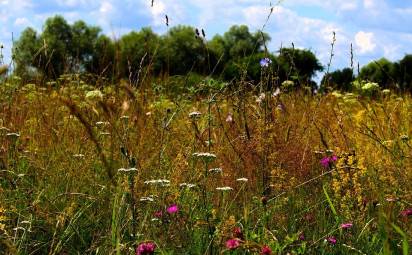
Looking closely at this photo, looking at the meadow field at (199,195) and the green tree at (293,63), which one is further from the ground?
the green tree at (293,63)

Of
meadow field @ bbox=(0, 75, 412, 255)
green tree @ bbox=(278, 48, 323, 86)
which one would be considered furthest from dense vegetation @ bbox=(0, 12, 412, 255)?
green tree @ bbox=(278, 48, 323, 86)

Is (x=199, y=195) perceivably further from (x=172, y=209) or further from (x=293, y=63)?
(x=293, y=63)

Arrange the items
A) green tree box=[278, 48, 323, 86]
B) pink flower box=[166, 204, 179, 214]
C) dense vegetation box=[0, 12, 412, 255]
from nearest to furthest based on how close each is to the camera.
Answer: dense vegetation box=[0, 12, 412, 255]
pink flower box=[166, 204, 179, 214]
green tree box=[278, 48, 323, 86]

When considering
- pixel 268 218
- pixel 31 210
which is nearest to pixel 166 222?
pixel 268 218

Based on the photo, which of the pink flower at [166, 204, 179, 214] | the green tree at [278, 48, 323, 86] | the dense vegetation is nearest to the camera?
the dense vegetation

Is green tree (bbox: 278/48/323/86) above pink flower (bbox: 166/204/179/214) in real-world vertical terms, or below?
above

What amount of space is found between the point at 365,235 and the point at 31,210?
1.40m

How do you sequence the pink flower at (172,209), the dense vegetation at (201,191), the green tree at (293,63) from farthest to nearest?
the green tree at (293,63) → the pink flower at (172,209) → the dense vegetation at (201,191)

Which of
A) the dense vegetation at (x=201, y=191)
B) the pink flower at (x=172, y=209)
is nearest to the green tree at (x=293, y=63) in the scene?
the dense vegetation at (x=201, y=191)

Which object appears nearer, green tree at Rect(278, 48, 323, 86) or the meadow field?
the meadow field

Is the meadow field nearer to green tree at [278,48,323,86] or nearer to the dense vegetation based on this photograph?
the dense vegetation

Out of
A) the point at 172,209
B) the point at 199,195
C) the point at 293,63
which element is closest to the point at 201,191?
the point at 199,195

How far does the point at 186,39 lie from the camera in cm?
4762

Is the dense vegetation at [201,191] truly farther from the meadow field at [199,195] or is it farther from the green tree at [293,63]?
the green tree at [293,63]
